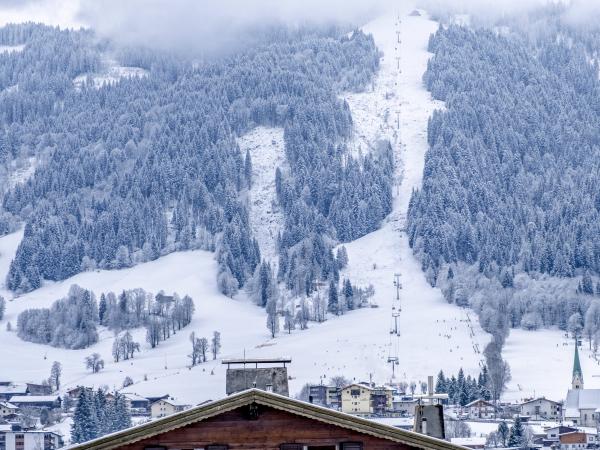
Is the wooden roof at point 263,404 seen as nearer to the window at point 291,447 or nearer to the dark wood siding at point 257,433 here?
→ the dark wood siding at point 257,433

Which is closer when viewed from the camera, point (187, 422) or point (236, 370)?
point (187, 422)

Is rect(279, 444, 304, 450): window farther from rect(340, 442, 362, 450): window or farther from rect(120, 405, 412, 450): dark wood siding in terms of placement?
rect(340, 442, 362, 450): window

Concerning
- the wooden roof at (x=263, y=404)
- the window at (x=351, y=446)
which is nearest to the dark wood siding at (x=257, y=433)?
the window at (x=351, y=446)

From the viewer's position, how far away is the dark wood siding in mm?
40156

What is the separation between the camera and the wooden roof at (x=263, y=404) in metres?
39.8

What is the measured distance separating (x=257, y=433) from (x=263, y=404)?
645 millimetres

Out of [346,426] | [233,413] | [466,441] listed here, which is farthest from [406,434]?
[466,441]

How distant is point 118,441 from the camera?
132 ft

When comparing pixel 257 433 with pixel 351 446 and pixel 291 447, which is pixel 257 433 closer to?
pixel 291 447

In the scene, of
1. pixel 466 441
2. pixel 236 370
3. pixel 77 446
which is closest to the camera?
pixel 77 446

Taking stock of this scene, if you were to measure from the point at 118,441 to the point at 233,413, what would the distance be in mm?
2576

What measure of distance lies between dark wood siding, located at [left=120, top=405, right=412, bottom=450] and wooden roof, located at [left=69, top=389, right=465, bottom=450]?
0.78ft

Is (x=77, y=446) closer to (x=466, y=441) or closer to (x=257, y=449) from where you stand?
(x=257, y=449)

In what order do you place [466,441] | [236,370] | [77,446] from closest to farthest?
[77,446] < [236,370] < [466,441]
